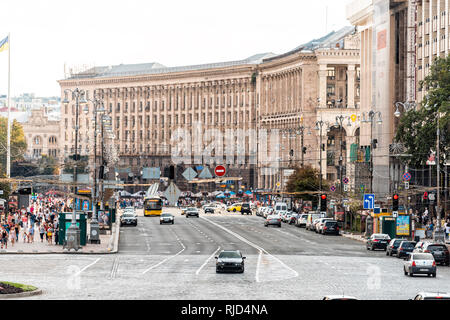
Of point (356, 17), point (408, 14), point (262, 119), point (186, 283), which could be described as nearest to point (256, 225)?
point (408, 14)

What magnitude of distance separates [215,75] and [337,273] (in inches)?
5704

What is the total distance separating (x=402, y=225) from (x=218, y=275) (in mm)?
29175

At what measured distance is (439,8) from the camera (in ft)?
313

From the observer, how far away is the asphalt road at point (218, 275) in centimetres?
3756

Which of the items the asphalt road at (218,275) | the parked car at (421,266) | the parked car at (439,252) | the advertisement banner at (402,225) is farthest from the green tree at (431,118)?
the parked car at (421,266)

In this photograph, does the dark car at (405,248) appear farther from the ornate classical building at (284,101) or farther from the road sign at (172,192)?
the ornate classical building at (284,101)

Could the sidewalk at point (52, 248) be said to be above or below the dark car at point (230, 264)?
below

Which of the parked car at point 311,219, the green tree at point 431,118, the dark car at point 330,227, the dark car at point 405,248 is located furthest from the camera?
the parked car at point 311,219

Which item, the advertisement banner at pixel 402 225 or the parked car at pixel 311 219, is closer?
the advertisement banner at pixel 402 225

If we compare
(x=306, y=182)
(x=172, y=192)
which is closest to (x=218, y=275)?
(x=172, y=192)

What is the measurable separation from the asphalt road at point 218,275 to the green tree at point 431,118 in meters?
8.96

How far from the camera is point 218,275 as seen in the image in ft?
153

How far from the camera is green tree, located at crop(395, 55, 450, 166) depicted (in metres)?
74.6

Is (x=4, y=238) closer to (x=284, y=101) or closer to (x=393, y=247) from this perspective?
(x=393, y=247)
